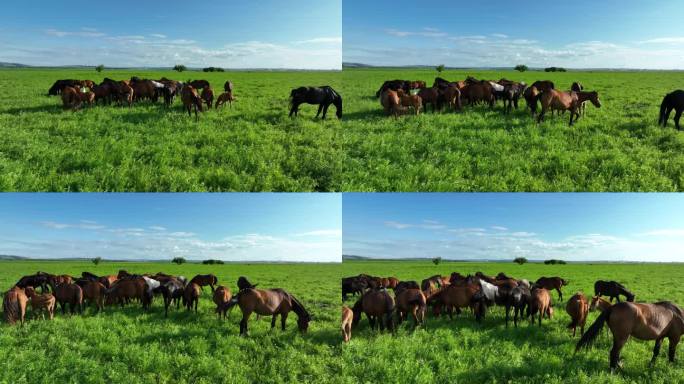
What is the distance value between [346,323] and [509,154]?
6243 millimetres

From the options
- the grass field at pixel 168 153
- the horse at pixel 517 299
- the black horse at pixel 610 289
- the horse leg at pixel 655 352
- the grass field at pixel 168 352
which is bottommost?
the black horse at pixel 610 289

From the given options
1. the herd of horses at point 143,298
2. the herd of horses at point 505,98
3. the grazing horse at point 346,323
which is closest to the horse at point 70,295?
the herd of horses at point 143,298

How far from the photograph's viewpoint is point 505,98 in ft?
64.5

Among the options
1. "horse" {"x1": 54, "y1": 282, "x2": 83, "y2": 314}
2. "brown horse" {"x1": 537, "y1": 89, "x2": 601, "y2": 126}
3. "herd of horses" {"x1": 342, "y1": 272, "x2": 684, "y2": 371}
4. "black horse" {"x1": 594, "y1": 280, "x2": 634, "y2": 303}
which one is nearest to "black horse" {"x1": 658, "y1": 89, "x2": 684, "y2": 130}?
"brown horse" {"x1": 537, "y1": 89, "x2": 601, "y2": 126}

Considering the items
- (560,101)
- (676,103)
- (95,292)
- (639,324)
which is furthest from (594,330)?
(95,292)

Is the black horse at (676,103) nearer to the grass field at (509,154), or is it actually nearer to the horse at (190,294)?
the grass field at (509,154)

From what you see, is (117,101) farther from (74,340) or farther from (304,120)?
(74,340)

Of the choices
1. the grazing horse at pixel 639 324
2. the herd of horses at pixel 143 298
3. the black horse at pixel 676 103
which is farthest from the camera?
the black horse at pixel 676 103

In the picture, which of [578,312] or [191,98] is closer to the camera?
[578,312]

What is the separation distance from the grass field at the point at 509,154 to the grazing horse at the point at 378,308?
262cm

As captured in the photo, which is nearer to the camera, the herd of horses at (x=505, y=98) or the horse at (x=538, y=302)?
the horse at (x=538, y=302)

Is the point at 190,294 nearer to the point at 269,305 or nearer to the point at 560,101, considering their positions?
the point at 269,305

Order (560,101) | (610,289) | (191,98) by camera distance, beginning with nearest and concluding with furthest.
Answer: (560,101), (610,289), (191,98)

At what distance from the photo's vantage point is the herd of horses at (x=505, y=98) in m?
16.2
